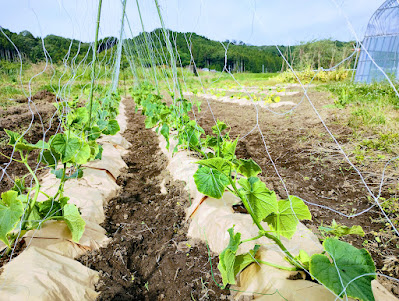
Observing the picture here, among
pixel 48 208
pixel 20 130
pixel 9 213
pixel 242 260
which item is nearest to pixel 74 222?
pixel 48 208

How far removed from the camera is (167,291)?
1290 millimetres

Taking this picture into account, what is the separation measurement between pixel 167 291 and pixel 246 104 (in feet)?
20.0

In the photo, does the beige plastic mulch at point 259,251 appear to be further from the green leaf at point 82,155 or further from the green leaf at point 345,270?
the green leaf at point 82,155

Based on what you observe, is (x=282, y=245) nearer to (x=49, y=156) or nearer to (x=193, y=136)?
(x=193, y=136)

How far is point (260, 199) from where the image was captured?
109cm

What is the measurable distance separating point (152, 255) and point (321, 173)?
73.1 inches

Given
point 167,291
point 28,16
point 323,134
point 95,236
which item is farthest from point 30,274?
point 323,134

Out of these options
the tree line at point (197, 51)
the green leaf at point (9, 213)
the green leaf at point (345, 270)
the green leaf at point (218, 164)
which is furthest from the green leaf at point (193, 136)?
the tree line at point (197, 51)

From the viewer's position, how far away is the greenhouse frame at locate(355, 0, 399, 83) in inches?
305

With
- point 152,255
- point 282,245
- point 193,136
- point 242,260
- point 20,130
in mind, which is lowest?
point 152,255

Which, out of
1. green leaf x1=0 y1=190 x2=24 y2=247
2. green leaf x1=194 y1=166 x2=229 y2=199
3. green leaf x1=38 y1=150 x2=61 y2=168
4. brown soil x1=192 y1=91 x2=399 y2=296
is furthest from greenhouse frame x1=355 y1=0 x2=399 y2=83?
green leaf x1=0 y1=190 x2=24 y2=247

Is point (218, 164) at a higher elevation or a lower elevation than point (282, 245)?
higher

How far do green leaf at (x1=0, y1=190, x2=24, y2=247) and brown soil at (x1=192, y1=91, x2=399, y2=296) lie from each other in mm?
1194

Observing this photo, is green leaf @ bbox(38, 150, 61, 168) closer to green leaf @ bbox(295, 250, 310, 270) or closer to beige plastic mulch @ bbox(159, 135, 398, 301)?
beige plastic mulch @ bbox(159, 135, 398, 301)
